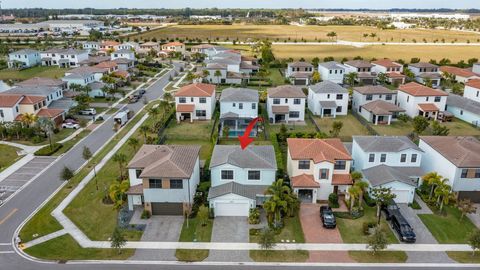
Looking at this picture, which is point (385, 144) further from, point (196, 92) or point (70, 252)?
point (196, 92)

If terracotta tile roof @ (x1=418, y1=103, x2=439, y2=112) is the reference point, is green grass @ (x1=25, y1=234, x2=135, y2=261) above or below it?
below

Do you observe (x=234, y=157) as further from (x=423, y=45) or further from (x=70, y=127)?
(x=423, y=45)

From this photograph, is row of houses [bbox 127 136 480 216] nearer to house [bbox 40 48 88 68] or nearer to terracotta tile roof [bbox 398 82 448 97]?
terracotta tile roof [bbox 398 82 448 97]

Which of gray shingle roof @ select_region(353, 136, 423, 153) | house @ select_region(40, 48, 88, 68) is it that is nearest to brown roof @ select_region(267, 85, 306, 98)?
gray shingle roof @ select_region(353, 136, 423, 153)

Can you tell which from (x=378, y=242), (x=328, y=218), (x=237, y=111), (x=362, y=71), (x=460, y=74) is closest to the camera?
(x=378, y=242)

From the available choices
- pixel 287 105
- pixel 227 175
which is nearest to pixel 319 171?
pixel 227 175
